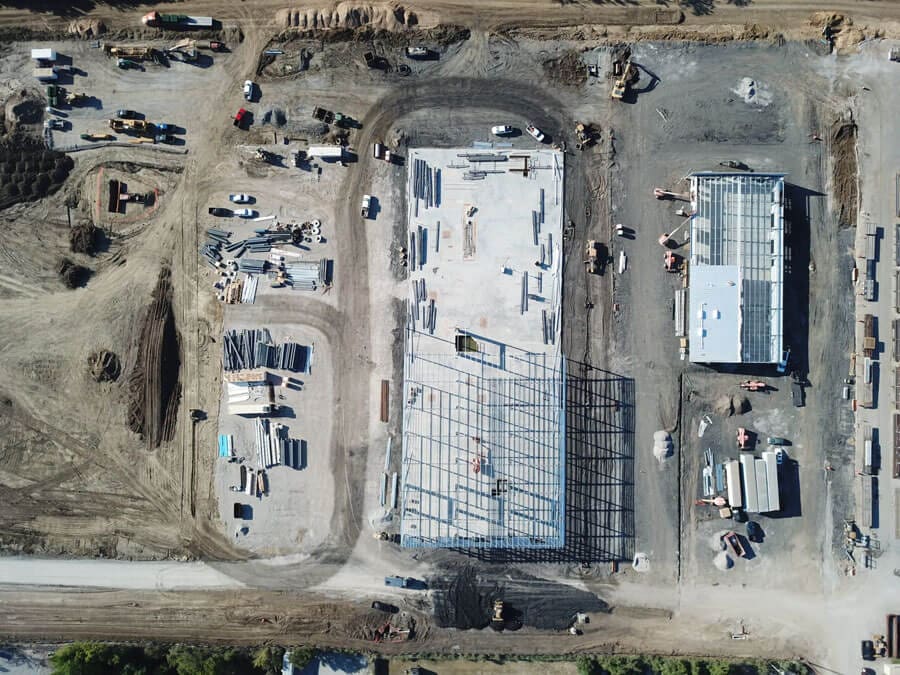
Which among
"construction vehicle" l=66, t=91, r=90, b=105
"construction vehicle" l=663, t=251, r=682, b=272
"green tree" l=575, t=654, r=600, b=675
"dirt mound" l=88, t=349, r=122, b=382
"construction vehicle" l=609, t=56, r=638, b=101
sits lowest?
"green tree" l=575, t=654, r=600, b=675

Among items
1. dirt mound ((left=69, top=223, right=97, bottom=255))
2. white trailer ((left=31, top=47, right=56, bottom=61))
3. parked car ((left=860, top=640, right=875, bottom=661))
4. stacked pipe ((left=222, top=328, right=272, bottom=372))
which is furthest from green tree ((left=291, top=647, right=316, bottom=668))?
white trailer ((left=31, top=47, right=56, bottom=61))

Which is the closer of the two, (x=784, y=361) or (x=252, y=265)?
(x=784, y=361)

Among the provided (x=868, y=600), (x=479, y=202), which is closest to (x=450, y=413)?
(x=479, y=202)

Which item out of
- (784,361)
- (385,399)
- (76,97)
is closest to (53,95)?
(76,97)

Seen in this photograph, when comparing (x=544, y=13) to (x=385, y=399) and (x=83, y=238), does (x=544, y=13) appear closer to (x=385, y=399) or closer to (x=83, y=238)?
(x=385, y=399)

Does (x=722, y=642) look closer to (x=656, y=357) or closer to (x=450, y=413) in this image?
(x=656, y=357)

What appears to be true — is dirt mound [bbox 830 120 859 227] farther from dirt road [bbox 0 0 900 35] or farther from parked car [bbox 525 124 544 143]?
parked car [bbox 525 124 544 143]

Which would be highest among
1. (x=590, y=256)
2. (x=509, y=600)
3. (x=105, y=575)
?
(x=590, y=256)
